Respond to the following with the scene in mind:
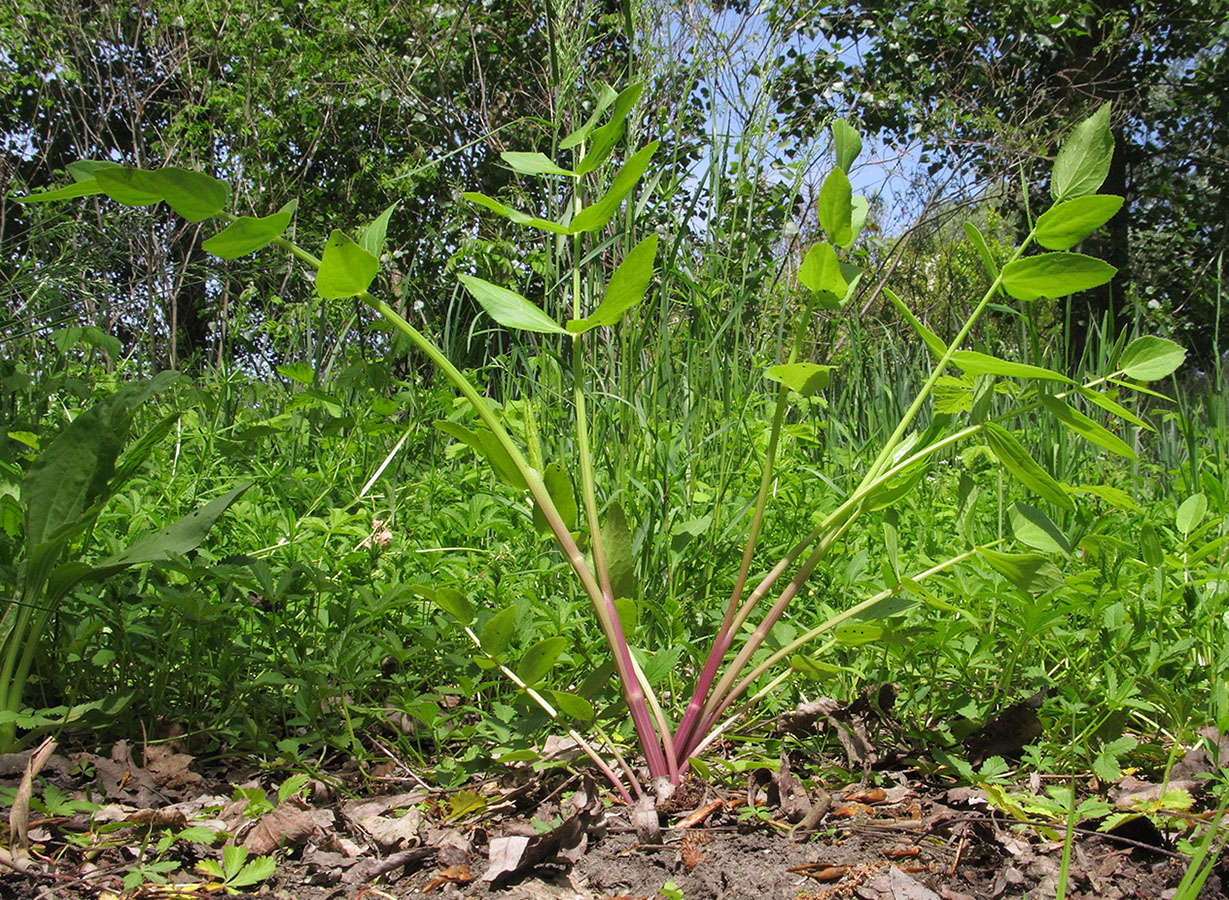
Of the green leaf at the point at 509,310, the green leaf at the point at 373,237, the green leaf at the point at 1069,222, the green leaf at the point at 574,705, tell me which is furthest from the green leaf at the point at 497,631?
the green leaf at the point at 1069,222

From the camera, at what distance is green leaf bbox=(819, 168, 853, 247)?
3.76 ft

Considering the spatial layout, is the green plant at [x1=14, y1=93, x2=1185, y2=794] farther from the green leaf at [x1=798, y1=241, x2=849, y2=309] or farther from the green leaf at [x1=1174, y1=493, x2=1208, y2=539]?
the green leaf at [x1=1174, y1=493, x2=1208, y2=539]

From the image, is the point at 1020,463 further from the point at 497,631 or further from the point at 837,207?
the point at 497,631

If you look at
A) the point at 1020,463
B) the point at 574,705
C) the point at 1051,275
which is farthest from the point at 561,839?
the point at 1051,275

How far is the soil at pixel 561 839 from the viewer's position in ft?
3.19

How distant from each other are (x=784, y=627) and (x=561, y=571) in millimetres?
551

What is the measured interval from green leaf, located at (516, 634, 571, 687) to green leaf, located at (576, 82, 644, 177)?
650 mm

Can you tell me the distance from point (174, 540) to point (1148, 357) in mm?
1381

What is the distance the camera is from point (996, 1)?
720cm

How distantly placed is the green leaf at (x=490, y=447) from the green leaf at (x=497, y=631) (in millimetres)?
181

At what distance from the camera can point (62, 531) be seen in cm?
118

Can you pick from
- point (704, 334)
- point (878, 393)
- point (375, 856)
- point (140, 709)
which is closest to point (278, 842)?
point (375, 856)

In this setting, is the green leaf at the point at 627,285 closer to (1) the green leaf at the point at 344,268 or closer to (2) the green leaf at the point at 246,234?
(1) the green leaf at the point at 344,268

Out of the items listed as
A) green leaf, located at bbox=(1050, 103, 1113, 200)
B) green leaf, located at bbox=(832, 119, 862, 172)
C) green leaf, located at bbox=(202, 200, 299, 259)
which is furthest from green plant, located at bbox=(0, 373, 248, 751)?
green leaf, located at bbox=(1050, 103, 1113, 200)
